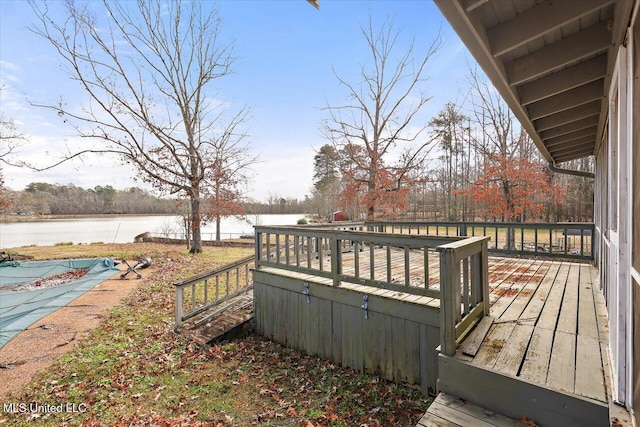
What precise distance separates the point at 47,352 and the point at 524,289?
771 cm

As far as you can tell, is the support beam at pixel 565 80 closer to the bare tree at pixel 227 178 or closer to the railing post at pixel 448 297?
the railing post at pixel 448 297

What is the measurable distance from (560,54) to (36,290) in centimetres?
1301

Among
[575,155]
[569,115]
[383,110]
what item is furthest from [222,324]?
[383,110]

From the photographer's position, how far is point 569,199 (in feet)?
59.8

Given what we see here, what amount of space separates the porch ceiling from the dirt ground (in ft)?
21.6

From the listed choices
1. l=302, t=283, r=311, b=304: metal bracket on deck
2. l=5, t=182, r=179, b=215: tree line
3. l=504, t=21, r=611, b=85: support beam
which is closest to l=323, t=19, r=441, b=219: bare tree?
l=302, t=283, r=311, b=304: metal bracket on deck

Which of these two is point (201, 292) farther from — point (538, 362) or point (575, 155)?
point (575, 155)

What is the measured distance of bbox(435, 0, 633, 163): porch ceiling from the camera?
→ 1843 millimetres

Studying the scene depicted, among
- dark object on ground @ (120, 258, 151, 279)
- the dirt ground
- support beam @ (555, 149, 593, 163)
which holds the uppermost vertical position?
support beam @ (555, 149, 593, 163)

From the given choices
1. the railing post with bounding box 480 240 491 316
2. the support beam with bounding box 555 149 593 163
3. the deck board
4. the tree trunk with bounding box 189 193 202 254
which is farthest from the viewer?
the tree trunk with bounding box 189 193 202 254

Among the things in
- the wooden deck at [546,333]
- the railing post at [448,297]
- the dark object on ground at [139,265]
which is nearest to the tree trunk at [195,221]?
the dark object on ground at [139,265]

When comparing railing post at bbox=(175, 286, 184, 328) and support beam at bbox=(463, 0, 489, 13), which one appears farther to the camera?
railing post at bbox=(175, 286, 184, 328)

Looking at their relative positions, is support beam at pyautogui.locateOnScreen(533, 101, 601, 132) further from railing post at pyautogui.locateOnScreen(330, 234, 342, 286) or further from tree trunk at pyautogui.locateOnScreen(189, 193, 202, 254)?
tree trunk at pyautogui.locateOnScreen(189, 193, 202, 254)

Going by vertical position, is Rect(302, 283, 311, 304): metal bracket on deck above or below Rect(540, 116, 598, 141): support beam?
below
